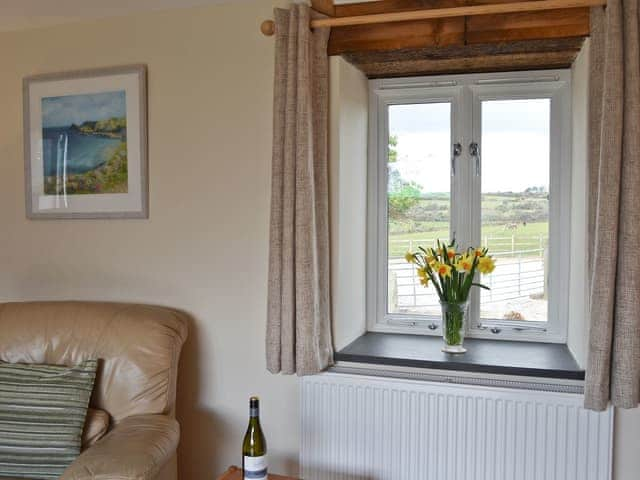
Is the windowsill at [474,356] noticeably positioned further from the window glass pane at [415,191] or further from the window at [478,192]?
the window glass pane at [415,191]

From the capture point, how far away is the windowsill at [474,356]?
216 centimetres

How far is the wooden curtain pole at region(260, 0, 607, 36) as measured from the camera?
198 cm

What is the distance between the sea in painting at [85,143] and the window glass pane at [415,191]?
4.01 feet

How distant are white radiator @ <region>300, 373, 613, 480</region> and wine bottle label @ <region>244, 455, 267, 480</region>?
0.47 metres

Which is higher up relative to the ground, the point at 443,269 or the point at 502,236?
the point at 502,236

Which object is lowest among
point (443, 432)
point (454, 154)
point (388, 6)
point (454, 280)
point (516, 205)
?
point (443, 432)

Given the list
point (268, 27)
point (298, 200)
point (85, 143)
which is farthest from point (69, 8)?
point (298, 200)

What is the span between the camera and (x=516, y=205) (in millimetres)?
2588

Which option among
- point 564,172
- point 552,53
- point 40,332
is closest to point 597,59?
point 552,53

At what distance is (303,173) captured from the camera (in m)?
2.21

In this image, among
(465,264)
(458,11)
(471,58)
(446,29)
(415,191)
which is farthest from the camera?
(415,191)

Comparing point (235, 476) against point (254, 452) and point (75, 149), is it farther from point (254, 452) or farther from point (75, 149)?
point (75, 149)

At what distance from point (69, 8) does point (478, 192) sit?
1939 mm

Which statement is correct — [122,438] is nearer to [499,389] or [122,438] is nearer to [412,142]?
[499,389]
